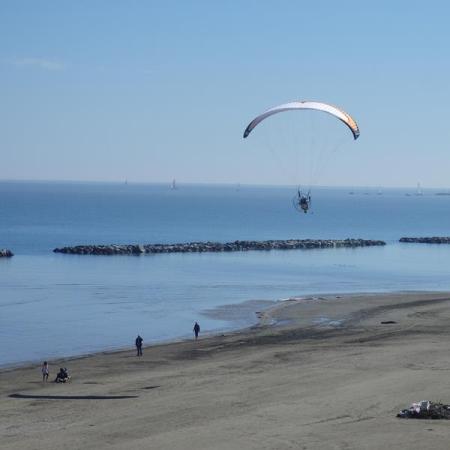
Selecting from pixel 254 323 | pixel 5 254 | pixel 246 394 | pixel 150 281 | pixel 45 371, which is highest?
pixel 5 254

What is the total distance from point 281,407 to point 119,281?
41.2 meters

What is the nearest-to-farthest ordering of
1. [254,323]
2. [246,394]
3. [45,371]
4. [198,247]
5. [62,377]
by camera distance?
[246,394] < [62,377] < [45,371] < [254,323] < [198,247]

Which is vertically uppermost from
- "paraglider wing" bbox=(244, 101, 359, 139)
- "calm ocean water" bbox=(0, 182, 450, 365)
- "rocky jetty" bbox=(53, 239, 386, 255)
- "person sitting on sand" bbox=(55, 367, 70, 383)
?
"paraglider wing" bbox=(244, 101, 359, 139)

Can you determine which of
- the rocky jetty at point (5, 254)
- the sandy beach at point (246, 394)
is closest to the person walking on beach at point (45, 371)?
the sandy beach at point (246, 394)

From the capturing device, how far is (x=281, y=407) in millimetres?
23562

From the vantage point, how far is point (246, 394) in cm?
2539

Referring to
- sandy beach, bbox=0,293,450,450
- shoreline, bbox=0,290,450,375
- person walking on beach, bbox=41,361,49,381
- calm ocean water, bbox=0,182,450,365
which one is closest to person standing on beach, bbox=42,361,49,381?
person walking on beach, bbox=41,361,49,381

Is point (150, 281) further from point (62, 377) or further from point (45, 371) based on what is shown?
point (62, 377)

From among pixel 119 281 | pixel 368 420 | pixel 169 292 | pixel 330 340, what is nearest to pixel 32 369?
pixel 330 340

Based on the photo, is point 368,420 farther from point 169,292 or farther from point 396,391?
point 169,292

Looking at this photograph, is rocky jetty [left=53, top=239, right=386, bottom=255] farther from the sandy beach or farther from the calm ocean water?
the sandy beach

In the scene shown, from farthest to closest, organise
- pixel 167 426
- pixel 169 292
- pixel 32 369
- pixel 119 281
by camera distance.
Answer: pixel 119 281 < pixel 169 292 < pixel 32 369 < pixel 167 426

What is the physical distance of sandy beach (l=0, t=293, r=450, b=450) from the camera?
20781 mm

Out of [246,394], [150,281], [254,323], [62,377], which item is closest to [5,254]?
[150,281]
